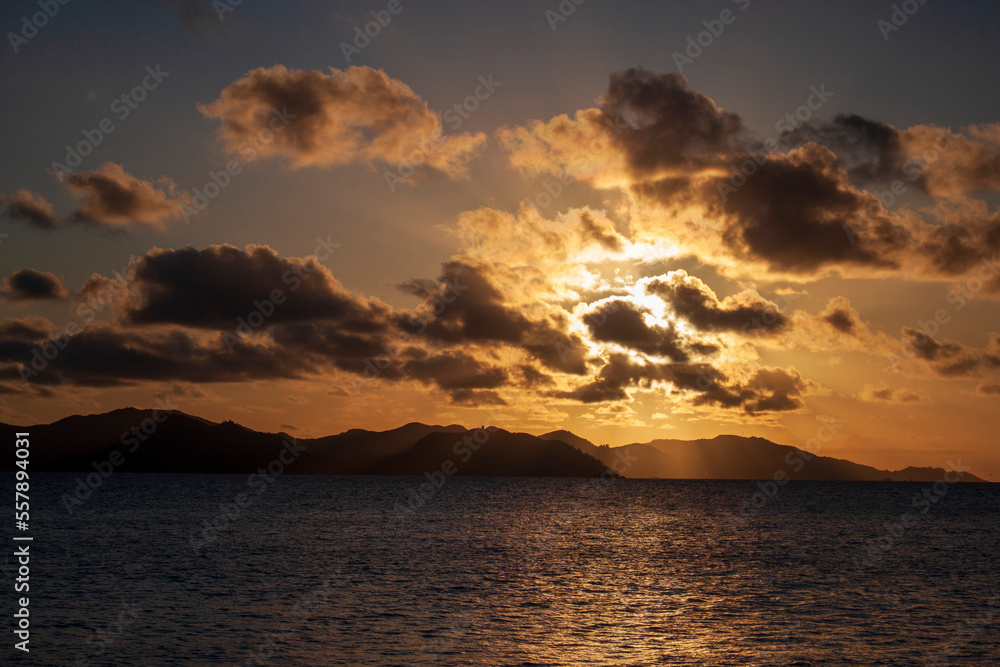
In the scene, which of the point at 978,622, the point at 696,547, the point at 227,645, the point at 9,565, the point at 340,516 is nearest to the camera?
the point at 227,645

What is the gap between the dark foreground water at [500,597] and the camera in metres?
33.8

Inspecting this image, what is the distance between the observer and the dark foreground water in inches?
1332

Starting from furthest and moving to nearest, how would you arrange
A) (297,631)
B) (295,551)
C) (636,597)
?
(295,551), (636,597), (297,631)

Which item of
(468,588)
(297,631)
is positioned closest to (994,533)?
(468,588)

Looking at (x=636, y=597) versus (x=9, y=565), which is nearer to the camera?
(x=636, y=597)

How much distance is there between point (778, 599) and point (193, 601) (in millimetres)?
38543

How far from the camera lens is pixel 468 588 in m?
50.3

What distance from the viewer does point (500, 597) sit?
4703 centimetres

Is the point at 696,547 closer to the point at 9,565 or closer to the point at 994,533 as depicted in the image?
the point at 994,533

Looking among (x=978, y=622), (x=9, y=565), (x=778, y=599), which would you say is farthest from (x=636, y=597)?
(x=9, y=565)

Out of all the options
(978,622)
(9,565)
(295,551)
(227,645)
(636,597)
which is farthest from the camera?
(295,551)

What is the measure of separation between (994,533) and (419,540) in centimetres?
8515

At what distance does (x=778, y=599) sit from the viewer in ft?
156

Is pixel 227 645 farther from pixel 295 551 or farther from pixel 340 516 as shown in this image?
pixel 340 516
